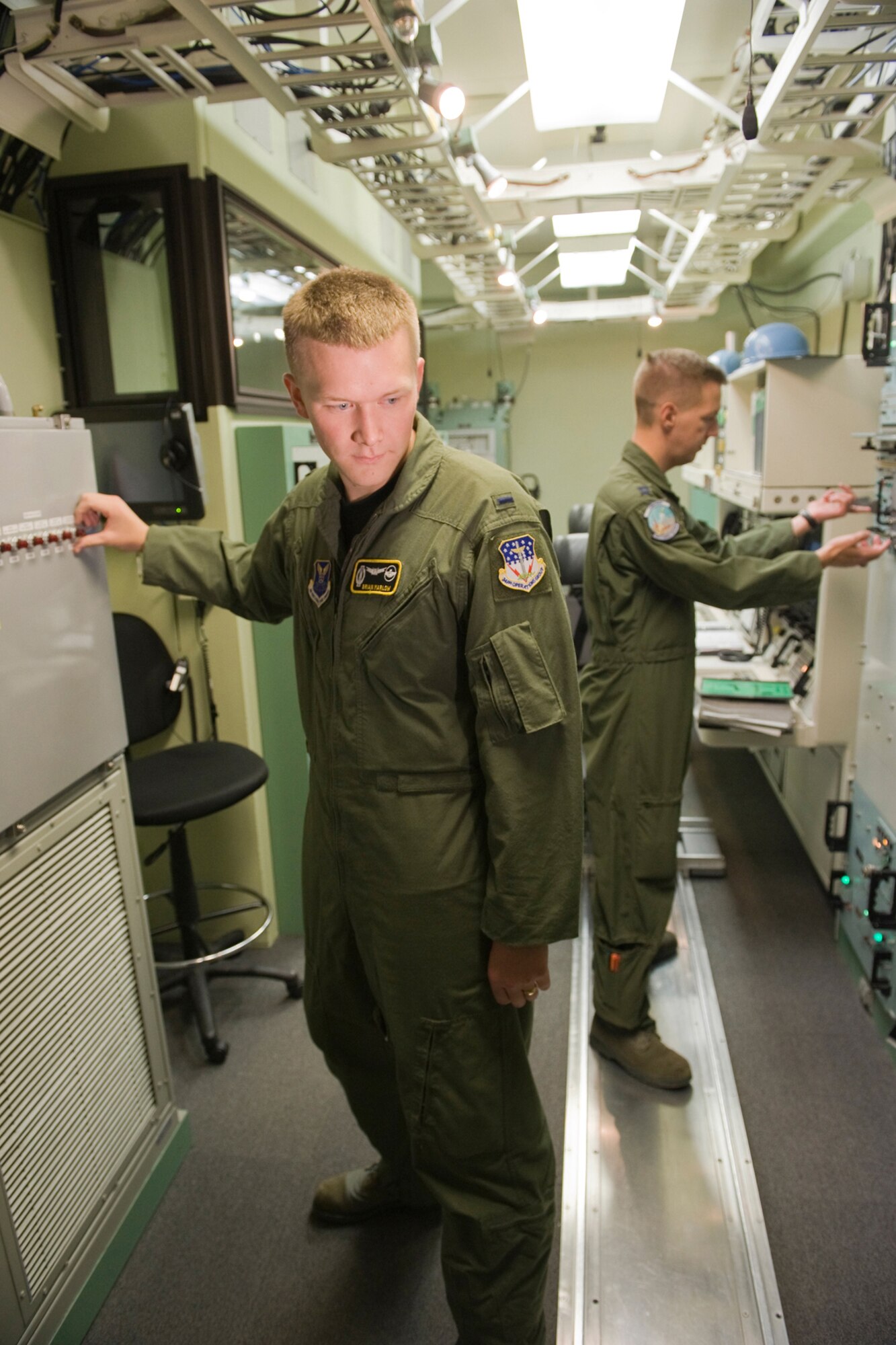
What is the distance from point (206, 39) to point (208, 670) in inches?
67.0

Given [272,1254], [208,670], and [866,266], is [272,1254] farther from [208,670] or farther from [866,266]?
[866,266]

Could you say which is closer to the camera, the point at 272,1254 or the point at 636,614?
the point at 272,1254

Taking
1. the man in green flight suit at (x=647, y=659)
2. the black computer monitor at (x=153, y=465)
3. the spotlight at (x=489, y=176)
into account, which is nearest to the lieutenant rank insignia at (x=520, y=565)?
the man in green flight suit at (x=647, y=659)

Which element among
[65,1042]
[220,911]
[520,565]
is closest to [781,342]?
[520,565]

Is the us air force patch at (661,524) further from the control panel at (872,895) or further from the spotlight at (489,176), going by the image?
the spotlight at (489,176)

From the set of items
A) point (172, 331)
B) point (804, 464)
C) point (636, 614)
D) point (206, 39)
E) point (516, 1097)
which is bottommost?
point (516, 1097)

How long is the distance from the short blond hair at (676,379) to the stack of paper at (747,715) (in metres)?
1.05

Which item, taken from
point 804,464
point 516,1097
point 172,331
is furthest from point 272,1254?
point 804,464

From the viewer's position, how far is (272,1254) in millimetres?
1857

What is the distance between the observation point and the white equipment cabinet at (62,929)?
1.47 m

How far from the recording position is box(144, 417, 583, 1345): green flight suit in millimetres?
1287

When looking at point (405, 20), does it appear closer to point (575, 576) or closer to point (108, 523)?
point (108, 523)

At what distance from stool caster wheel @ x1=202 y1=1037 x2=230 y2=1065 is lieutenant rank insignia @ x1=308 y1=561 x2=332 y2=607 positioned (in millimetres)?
1629

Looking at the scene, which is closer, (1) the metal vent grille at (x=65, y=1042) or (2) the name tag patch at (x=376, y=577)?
(2) the name tag patch at (x=376, y=577)
